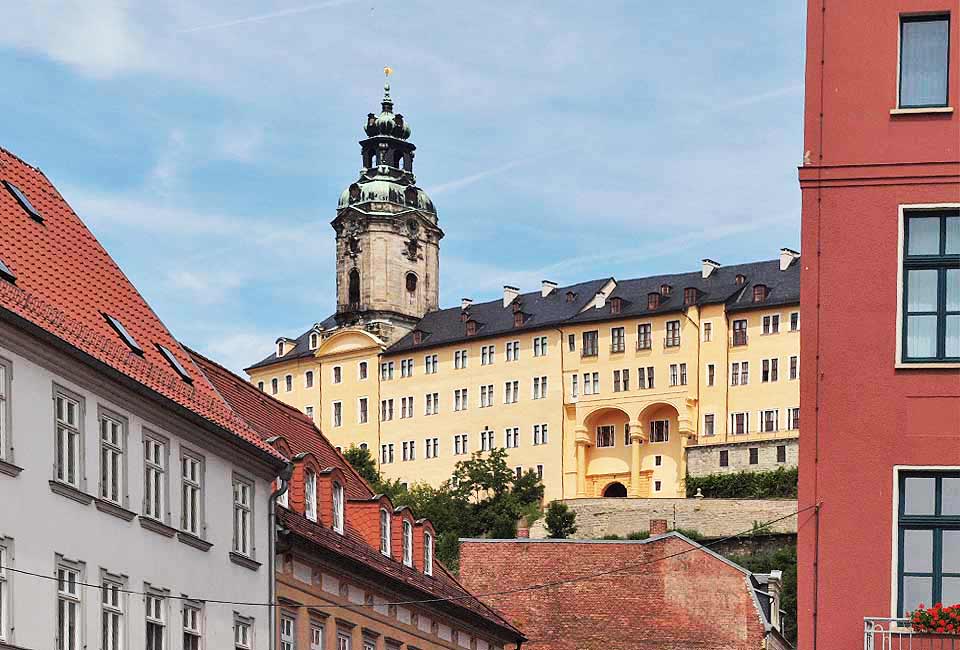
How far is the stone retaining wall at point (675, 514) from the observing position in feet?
495

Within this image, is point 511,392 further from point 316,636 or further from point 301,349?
point 316,636

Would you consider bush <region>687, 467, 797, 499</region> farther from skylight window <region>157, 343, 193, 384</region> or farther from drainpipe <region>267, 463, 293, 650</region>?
skylight window <region>157, 343, 193, 384</region>

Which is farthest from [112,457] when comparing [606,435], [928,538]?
[606,435]

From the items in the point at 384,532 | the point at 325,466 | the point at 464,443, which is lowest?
the point at 464,443

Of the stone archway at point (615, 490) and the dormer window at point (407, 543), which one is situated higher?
the dormer window at point (407, 543)

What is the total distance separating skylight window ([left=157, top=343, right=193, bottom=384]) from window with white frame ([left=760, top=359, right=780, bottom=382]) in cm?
12519

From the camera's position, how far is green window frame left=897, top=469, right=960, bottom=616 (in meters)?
25.7

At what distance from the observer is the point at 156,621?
1414 inches

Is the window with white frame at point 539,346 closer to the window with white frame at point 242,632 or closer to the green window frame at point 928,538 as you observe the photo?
the window with white frame at point 242,632

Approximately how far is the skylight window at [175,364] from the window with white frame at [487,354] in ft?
458

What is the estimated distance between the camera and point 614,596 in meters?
68.4

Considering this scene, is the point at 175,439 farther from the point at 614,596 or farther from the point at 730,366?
the point at 730,366

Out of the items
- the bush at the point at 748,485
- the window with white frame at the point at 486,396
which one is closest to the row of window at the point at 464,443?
the window with white frame at the point at 486,396

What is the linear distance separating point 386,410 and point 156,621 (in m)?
148
